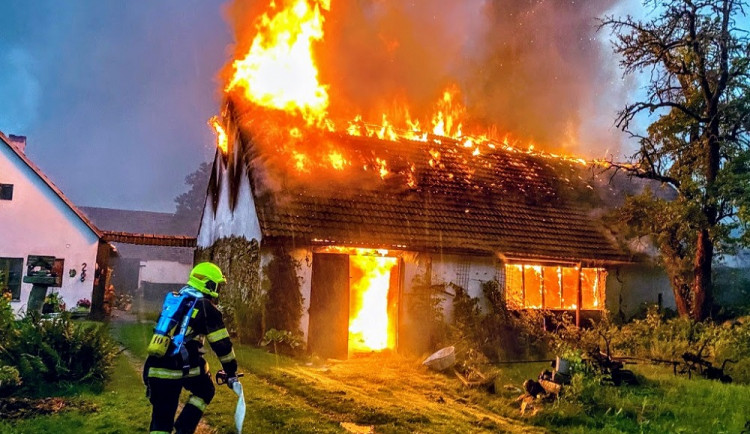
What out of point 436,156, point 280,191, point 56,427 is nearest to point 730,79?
point 436,156

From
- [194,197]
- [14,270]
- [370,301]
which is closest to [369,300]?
[370,301]

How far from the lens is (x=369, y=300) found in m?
14.3

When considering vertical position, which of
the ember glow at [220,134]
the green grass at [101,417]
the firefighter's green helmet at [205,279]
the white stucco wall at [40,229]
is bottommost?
the green grass at [101,417]

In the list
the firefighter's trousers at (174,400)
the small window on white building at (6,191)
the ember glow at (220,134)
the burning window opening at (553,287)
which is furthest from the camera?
the small window on white building at (6,191)

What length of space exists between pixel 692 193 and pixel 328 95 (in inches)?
432

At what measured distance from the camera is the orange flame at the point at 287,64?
16234 mm

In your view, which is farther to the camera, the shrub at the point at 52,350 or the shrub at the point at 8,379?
the shrub at the point at 52,350

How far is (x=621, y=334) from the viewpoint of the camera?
13273 mm

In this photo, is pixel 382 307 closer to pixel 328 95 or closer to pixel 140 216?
pixel 328 95

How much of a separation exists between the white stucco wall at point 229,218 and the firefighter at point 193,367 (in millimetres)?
7917

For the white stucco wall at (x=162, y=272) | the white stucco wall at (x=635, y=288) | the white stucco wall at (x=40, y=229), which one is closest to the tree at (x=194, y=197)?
the white stucco wall at (x=162, y=272)

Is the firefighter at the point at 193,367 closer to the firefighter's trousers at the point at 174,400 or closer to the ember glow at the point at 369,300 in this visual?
the firefighter's trousers at the point at 174,400

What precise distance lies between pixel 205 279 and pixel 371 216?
8.87 meters

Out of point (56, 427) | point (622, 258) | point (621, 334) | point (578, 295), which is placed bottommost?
point (56, 427)
